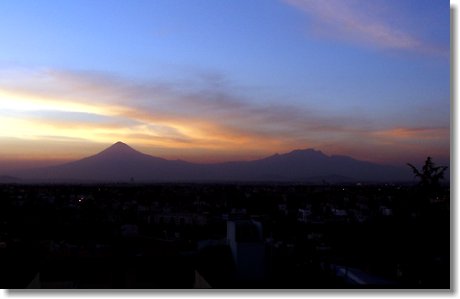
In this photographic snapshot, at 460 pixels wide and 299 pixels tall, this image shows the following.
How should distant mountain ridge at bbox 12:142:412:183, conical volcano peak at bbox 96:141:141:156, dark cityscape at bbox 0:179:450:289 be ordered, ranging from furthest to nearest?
distant mountain ridge at bbox 12:142:412:183, conical volcano peak at bbox 96:141:141:156, dark cityscape at bbox 0:179:450:289

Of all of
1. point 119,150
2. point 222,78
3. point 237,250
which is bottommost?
point 237,250

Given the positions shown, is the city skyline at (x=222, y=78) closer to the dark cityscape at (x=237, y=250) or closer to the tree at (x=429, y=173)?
the tree at (x=429, y=173)

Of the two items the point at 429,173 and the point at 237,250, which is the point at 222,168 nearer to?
the point at 237,250

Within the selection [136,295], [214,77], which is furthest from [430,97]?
[136,295]

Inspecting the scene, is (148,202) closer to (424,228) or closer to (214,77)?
(214,77)

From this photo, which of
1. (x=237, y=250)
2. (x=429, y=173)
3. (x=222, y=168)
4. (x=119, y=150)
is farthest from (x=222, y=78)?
(x=429, y=173)

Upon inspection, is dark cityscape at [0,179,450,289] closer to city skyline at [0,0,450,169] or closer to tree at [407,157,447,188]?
tree at [407,157,447,188]

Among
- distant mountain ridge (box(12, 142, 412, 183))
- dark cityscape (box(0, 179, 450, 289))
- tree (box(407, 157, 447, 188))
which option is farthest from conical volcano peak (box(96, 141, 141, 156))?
tree (box(407, 157, 447, 188))

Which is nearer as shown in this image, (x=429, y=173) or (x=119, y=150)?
(x=429, y=173)
